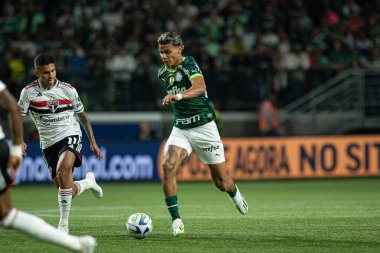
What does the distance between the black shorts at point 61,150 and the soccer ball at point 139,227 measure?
4.95ft

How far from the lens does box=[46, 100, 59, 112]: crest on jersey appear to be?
1129cm

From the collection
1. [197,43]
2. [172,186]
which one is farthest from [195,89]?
[197,43]

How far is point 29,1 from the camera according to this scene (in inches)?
992

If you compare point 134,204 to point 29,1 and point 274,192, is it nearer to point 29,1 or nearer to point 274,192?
point 274,192

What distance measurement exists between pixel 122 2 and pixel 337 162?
7.99 metres

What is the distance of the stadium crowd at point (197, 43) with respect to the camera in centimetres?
2327

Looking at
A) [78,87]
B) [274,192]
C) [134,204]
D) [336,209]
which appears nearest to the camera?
[336,209]

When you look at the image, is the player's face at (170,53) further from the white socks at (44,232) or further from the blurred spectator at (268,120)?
the blurred spectator at (268,120)

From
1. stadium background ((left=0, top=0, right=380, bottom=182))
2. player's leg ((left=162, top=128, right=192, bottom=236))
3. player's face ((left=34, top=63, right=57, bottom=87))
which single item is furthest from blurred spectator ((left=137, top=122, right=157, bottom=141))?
player's face ((left=34, top=63, right=57, bottom=87))

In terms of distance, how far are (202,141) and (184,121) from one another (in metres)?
0.36

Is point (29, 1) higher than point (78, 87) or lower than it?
higher

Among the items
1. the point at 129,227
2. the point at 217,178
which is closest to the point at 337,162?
the point at 217,178

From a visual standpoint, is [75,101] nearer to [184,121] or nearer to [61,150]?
[61,150]

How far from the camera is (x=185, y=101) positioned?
1116cm
